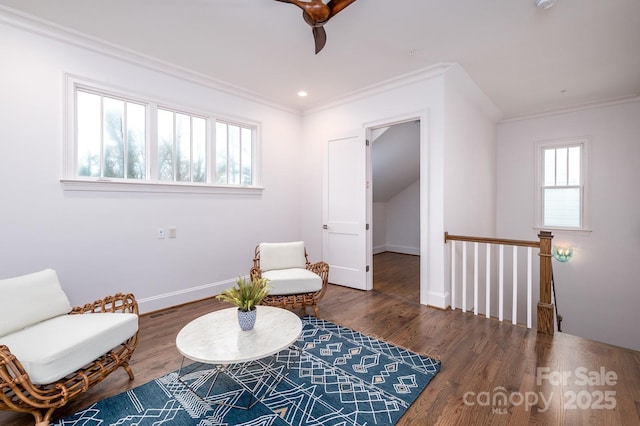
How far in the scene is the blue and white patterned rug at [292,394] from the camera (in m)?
1.74

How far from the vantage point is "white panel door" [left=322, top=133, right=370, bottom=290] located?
431 cm

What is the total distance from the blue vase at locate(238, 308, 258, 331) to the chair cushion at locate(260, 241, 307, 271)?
1.52 metres

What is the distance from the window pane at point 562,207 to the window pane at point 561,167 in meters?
0.14

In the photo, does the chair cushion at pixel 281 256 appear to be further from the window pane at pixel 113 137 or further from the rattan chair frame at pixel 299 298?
the window pane at pixel 113 137

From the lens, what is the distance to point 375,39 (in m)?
2.91

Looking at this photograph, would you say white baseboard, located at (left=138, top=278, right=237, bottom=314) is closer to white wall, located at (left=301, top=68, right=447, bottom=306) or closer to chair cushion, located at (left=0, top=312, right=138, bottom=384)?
chair cushion, located at (left=0, top=312, right=138, bottom=384)

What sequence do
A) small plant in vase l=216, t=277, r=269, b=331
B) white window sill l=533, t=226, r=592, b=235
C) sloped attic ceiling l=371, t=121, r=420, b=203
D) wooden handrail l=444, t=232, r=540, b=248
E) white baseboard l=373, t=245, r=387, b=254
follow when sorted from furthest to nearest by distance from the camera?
white baseboard l=373, t=245, r=387, b=254, sloped attic ceiling l=371, t=121, r=420, b=203, white window sill l=533, t=226, r=592, b=235, wooden handrail l=444, t=232, r=540, b=248, small plant in vase l=216, t=277, r=269, b=331

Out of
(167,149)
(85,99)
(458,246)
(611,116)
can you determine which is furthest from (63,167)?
(611,116)

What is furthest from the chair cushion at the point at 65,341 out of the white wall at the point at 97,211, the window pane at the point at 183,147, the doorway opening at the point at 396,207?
the doorway opening at the point at 396,207

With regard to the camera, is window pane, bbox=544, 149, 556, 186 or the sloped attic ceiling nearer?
window pane, bbox=544, 149, 556, 186

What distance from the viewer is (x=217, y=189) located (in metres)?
3.95

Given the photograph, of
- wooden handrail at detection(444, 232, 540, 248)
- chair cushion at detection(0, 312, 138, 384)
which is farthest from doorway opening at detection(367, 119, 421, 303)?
chair cushion at detection(0, 312, 138, 384)

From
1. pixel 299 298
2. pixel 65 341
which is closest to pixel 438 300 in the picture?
pixel 299 298

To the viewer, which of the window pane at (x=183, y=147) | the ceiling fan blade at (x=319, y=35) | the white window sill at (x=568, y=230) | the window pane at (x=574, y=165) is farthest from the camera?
the window pane at (x=574, y=165)
